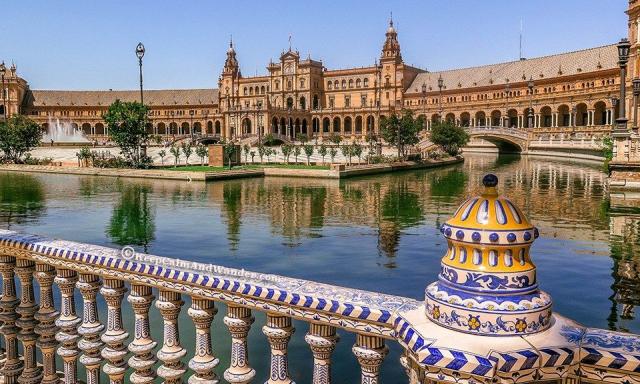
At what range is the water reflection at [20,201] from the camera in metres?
19.8

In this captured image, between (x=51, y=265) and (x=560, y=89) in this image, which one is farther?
(x=560, y=89)

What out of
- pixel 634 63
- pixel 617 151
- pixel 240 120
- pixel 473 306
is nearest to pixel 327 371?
pixel 473 306

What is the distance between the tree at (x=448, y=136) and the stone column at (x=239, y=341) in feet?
187

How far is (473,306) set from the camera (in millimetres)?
2250

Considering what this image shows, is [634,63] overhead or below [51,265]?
overhead

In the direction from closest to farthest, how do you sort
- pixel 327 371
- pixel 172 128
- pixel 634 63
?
pixel 327 371, pixel 634 63, pixel 172 128

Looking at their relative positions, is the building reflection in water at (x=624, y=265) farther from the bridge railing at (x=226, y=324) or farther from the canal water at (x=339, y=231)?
the bridge railing at (x=226, y=324)

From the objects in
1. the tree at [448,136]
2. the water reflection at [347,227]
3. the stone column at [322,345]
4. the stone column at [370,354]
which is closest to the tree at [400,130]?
the tree at [448,136]

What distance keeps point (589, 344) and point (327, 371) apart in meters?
1.42

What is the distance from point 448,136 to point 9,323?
56.6 m

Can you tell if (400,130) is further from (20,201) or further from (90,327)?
(90,327)

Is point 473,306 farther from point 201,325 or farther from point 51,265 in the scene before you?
point 51,265

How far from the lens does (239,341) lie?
134 inches

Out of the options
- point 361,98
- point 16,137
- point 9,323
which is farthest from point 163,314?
point 361,98
